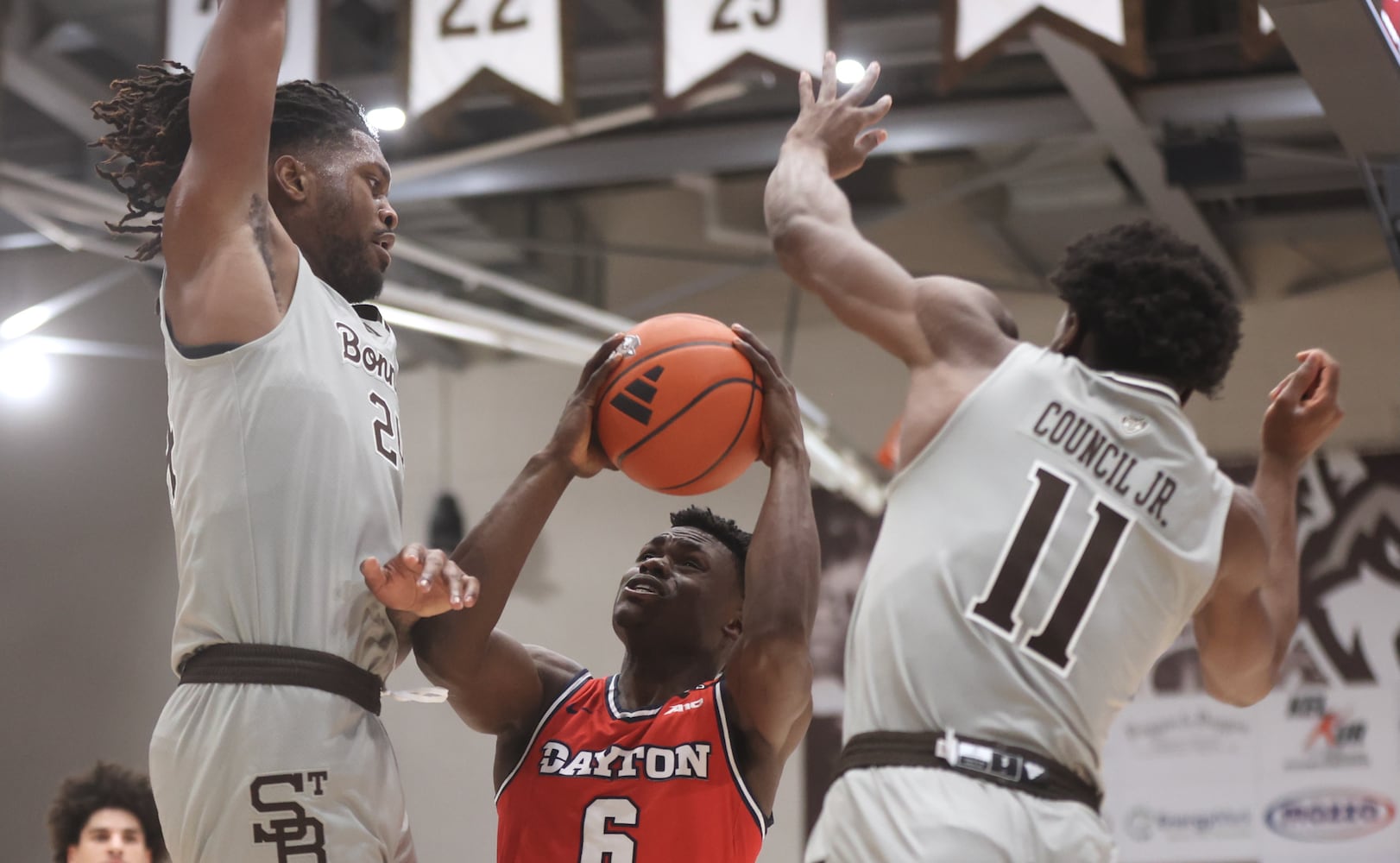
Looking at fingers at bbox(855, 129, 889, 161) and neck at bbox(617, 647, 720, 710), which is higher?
fingers at bbox(855, 129, 889, 161)

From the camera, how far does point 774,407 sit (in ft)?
12.5

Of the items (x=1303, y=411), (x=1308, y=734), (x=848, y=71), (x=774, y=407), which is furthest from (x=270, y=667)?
(x=1308, y=734)

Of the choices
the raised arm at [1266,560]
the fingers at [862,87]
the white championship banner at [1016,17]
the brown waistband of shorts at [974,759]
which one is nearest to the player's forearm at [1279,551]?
the raised arm at [1266,560]

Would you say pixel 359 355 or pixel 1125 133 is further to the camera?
pixel 1125 133

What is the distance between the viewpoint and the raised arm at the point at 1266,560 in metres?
3.20

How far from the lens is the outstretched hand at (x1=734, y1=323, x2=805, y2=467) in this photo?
381cm

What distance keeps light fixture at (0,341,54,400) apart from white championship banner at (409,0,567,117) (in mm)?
7137

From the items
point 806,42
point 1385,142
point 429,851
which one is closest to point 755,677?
point 1385,142

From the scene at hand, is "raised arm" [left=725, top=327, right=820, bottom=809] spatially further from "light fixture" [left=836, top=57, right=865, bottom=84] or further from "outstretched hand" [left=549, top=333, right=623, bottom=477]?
"light fixture" [left=836, top=57, right=865, bottom=84]

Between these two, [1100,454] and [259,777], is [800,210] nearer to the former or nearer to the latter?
[1100,454]

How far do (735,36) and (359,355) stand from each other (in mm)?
4123

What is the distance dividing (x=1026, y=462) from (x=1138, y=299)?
1.31ft

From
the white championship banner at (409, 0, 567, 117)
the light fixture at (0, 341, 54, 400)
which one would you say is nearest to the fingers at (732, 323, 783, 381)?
the white championship banner at (409, 0, 567, 117)

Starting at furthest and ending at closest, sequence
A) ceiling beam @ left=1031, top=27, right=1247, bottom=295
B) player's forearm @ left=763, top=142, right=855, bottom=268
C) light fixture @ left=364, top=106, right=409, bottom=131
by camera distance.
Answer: ceiling beam @ left=1031, top=27, right=1247, bottom=295
light fixture @ left=364, top=106, right=409, bottom=131
player's forearm @ left=763, top=142, right=855, bottom=268
